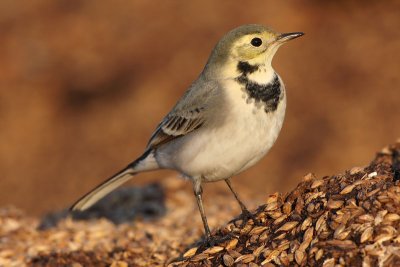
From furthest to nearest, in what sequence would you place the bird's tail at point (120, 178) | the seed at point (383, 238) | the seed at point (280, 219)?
the bird's tail at point (120, 178) → the seed at point (280, 219) → the seed at point (383, 238)

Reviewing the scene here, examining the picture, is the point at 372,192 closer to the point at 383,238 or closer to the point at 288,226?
the point at 383,238

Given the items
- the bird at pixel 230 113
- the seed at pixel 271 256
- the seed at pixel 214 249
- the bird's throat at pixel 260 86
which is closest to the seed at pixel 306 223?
the seed at pixel 271 256

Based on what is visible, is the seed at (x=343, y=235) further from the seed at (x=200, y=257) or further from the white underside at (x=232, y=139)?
the white underside at (x=232, y=139)

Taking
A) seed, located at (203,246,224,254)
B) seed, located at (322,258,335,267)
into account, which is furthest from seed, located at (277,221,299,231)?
seed, located at (322,258,335,267)

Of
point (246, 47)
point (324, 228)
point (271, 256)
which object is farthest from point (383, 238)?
point (246, 47)

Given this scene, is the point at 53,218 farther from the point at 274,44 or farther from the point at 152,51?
the point at 152,51

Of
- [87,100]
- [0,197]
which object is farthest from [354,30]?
[0,197]

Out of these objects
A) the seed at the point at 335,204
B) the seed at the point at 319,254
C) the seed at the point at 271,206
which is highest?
the seed at the point at 271,206

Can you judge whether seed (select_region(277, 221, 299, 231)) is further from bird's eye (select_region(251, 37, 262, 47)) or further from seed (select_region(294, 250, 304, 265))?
bird's eye (select_region(251, 37, 262, 47))
